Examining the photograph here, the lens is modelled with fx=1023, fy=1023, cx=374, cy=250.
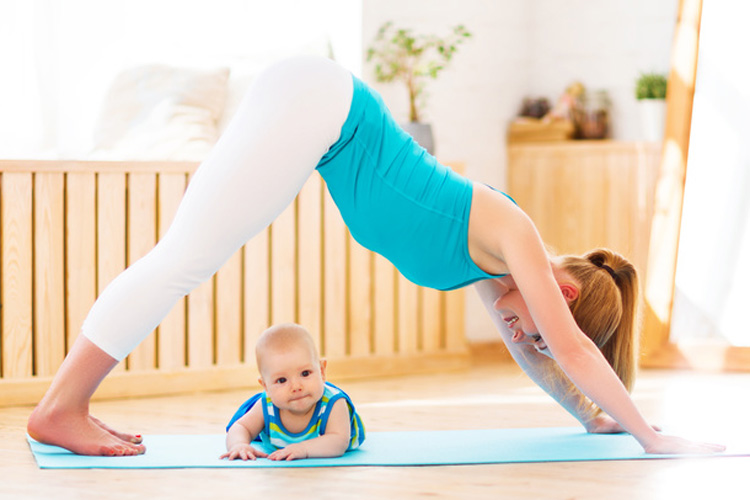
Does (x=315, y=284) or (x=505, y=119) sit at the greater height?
(x=505, y=119)

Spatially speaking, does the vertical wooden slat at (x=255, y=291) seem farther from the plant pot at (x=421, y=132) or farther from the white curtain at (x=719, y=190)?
the white curtain at (x=719, y=190)

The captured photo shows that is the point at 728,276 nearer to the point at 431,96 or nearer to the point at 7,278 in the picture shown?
the point at 431,96

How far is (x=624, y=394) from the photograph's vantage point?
192 cm

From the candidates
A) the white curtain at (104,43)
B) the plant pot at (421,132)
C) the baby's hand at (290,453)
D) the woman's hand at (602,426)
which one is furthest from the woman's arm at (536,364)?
the white curtain at (104,43)

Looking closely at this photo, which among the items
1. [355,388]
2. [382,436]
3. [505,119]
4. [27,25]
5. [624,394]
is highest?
[27,25]

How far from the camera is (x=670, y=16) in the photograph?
3.75 m

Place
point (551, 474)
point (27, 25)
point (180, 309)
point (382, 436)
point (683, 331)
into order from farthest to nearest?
point (683, 331) < point (27, 25) < point (180, 309) < point (382, 436) < point (551, 474)

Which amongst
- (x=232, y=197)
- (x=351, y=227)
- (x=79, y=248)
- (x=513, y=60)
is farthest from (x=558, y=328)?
(x=513, y=60)

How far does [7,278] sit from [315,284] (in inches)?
37.5

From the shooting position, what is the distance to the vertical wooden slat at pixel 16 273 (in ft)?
9.41

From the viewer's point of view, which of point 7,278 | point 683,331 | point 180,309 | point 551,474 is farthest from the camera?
point 683,331

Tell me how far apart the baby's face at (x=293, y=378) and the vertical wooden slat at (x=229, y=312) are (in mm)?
1163

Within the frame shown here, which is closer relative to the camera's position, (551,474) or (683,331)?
(551,474)

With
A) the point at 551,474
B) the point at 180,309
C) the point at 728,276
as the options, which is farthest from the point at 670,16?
the point at 551,474
